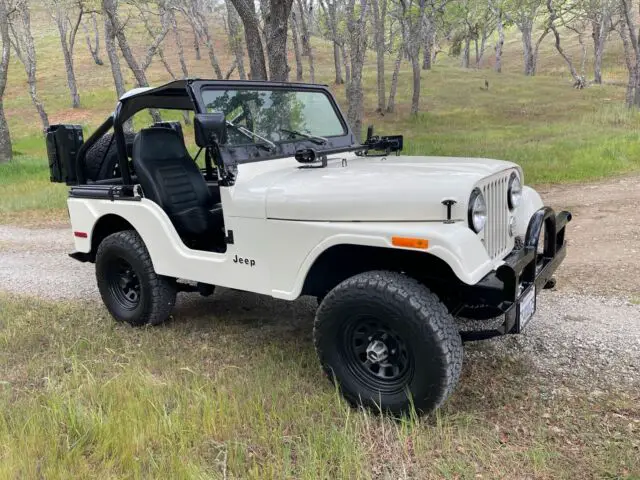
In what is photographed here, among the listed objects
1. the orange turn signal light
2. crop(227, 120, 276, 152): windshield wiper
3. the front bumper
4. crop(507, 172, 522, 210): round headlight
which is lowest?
the front bumper

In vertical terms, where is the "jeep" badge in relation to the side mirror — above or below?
below

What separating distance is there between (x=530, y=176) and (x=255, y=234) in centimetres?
795

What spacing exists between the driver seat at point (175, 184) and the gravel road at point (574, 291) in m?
1.00

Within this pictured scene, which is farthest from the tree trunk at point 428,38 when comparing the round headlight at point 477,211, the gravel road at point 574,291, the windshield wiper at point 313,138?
the round headlight at point 477,211

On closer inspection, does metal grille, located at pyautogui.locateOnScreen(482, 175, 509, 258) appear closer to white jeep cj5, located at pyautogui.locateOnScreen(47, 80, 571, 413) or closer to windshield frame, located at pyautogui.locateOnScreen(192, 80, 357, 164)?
white jeep cj5, located at pyautogui.locateOnScreen(47, 80, 571, 413)

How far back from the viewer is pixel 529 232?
302cm

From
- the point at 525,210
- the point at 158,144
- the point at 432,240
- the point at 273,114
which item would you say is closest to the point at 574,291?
the point at 525,210

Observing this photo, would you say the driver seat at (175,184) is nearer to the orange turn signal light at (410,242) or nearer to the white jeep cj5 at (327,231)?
the white jeep cj5 at (327,231)

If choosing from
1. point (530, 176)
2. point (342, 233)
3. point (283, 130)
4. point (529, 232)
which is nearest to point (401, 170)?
point (342, 233)

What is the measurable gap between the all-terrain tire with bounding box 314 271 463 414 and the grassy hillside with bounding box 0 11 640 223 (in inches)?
305

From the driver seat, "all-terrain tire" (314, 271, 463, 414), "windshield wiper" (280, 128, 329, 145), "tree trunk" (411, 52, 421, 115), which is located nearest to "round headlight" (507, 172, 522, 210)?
"all-terrain tire" (314, 271, 463, 414)

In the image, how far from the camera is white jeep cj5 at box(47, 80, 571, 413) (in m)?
2.72

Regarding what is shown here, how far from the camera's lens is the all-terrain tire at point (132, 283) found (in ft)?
13.5

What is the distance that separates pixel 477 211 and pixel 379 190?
52cm
